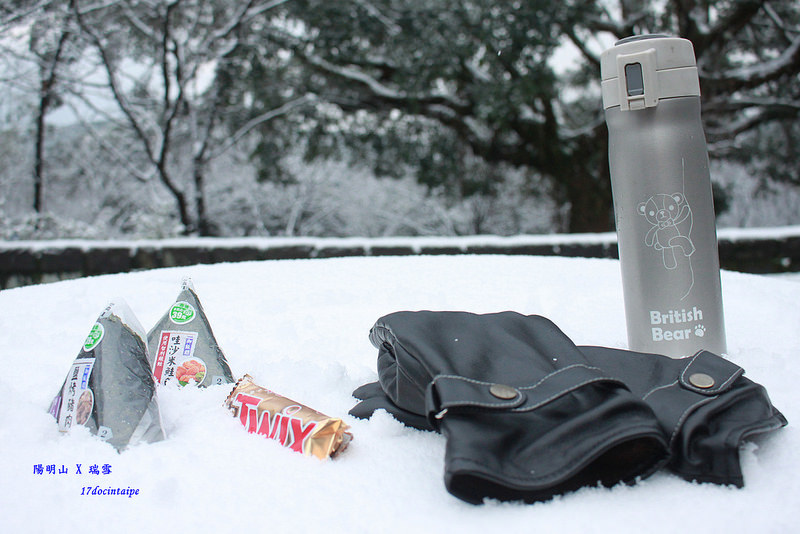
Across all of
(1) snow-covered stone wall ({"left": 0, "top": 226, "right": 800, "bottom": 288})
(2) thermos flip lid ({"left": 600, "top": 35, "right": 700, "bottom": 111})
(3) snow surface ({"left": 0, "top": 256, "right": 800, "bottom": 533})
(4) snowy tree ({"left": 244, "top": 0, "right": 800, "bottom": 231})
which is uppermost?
(4) snowy tree ({"left": 244, "top": 0, "right": 800, "bottom": 231})

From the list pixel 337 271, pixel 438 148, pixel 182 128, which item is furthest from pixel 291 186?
pixel 337 271

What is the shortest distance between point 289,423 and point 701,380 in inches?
26.6

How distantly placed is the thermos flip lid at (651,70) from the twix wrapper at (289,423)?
90 centimetres

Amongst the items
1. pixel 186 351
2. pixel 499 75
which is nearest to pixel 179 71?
pixel 499 75

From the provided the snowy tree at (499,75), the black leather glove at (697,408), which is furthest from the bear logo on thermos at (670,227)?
the snowy tree at (499,75)

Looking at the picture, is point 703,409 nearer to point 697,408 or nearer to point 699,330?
point 697,408

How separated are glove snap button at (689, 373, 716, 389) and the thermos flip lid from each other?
1.94 feet

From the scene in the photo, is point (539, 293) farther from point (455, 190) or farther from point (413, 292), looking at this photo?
point (455, 190)

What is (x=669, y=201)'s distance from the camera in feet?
4.26

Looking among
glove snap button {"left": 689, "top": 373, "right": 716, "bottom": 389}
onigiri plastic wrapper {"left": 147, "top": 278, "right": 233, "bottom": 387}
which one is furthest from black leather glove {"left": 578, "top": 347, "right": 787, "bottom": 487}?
onigiri plastic wrapper {"left": 147, "top": 278, "right": 233, "bottom": 387}

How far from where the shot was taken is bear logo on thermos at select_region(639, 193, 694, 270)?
4.24 feet

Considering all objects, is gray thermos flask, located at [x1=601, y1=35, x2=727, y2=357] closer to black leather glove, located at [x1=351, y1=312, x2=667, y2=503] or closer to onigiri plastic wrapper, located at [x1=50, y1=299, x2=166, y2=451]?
black leather glove, located at [x1=351, y1=312, x2=667, y2=503]

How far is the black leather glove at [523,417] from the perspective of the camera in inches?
31.7

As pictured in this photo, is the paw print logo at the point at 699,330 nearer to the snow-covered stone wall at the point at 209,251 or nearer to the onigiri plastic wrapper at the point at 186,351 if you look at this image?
the onigiri plastic wrapper at the point at 186,351
